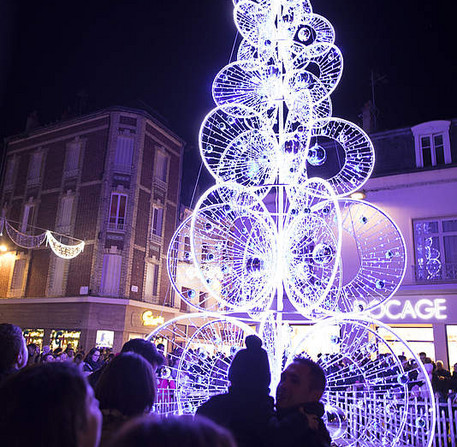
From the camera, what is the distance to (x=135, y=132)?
2209 cm

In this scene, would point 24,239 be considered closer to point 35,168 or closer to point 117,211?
point 35,168

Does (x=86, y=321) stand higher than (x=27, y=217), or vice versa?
(x=27, y=217)

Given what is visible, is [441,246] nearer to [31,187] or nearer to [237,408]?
[237,408]

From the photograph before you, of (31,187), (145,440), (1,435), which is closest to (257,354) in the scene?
(1,435)

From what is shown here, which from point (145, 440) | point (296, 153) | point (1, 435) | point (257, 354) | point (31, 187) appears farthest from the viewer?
point (31, 187)

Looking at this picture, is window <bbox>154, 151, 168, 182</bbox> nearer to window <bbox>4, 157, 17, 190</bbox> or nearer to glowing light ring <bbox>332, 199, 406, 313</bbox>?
window <bbox>4, 157, 17, 190</bbox>

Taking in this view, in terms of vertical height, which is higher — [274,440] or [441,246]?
[441,246]

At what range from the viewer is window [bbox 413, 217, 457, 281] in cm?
1366

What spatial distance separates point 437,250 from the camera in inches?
543

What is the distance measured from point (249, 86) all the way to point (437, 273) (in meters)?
10.9

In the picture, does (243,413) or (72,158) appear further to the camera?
(72,158)

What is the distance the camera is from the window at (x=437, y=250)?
44.8 ft

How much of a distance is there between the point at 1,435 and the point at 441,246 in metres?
14.4

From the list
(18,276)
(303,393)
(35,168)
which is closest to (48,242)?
(18,276)
